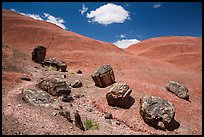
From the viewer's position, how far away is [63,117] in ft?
36.1

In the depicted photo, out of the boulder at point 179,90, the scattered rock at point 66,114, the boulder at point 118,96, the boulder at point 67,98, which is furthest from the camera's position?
the boulder at point 179,90

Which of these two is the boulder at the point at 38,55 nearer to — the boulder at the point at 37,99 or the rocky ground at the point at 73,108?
the rocky ground at the point at 73,108

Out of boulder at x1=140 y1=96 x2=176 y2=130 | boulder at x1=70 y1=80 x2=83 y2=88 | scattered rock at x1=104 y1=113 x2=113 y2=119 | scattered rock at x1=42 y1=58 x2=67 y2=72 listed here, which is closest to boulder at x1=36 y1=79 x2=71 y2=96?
boulder at x1=70 y1=80 x2=83 y2=88

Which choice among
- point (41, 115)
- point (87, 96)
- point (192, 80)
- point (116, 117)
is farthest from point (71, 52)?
point (41, 115)

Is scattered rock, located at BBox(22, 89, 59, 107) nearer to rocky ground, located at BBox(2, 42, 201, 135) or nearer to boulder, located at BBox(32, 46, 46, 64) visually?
rocky ground, located at BBox(2, 42, 201, 135)

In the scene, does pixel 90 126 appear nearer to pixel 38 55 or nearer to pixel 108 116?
pixel 108 116

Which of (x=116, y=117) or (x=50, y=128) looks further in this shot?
(x=116, y=117)

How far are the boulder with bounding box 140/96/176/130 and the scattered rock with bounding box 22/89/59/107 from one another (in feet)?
16.0

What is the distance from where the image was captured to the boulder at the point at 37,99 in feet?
39.3

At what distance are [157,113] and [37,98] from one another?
6384 mm

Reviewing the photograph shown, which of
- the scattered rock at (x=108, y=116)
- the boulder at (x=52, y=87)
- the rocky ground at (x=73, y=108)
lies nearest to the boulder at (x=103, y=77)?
the rocky ground at (x=73, y=108)

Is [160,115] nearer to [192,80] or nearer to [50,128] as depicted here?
[50,128]

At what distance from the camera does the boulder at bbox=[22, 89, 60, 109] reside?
11977mm

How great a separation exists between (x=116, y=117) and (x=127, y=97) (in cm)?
189
